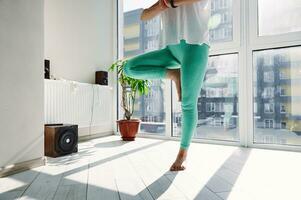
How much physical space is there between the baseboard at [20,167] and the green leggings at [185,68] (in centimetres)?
87

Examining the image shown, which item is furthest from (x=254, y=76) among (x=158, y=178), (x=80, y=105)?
(x=80, y=105)

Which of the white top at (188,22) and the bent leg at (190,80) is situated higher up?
the white top at (188,22)

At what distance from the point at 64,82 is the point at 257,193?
77.6 inches

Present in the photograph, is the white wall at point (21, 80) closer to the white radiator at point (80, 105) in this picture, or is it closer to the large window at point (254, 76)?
the white radiator at point (80, 105)

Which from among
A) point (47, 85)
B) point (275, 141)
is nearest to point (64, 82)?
point (47, 85)

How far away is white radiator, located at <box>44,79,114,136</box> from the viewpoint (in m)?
2.30

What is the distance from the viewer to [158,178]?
1.38m

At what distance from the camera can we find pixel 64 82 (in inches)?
95.7

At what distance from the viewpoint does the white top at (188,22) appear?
1.44 metres

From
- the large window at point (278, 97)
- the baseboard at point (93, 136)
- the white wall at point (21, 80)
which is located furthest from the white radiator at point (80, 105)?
the large window at point (278, 97)

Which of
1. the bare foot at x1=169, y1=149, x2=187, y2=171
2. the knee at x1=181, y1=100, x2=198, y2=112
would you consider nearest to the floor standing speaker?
the bare foot at x1=169, y1=149, x2=187, y2=171

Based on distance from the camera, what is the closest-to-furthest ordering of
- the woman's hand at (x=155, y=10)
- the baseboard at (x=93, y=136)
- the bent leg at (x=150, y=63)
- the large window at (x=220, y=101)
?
Answer: 1. the woman's hand at (x=155, y=10)
2. the bent leg at (x=150, y=63)
3. the large window at (x=220, y=101)
4. the baseboard at (x=93, y=136)

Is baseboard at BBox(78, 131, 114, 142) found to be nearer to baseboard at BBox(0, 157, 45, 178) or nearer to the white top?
baseboard at BBox(0, 157, 45, 178)

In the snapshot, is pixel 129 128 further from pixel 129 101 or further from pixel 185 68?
pixel 185 68
